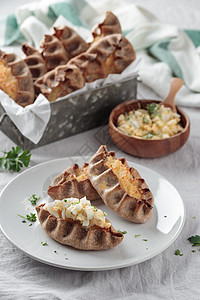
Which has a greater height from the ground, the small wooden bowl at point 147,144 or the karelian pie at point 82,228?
the karelian pie at point 82,228

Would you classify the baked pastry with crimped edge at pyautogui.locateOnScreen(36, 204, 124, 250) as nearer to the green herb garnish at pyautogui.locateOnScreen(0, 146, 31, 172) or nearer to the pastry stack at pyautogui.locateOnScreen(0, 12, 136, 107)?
the green herb garnish at pyautogui.locateOnScreen(0, 146, 31, 172)

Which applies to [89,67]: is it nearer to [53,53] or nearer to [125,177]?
[53,53]

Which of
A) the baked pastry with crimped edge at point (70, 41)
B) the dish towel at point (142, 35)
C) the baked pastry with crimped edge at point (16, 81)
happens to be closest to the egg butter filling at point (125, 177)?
the baked pastry with crimped edge at point (16, 81)

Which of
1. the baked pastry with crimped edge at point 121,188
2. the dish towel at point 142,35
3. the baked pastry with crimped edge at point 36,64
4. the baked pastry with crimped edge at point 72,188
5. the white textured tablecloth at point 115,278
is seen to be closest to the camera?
the white textured tablecloth at point 115,278

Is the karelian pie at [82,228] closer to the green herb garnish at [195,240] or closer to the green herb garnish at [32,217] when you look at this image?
the green herb garnish at [32,217]

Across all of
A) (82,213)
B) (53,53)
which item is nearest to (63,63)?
(53,53)

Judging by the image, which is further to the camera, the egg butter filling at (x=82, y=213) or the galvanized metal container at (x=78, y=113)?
the galvanized metal container at (x=78, y=113)
